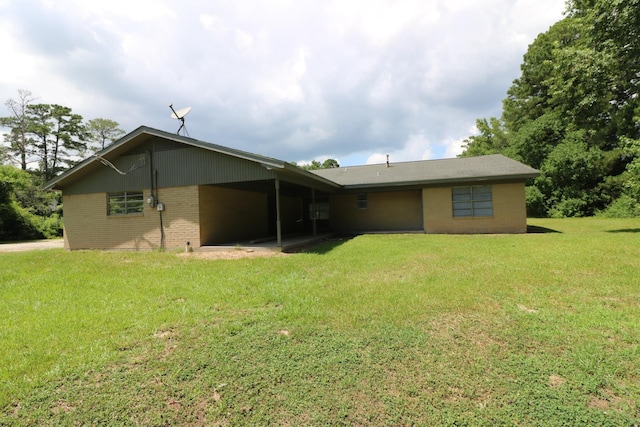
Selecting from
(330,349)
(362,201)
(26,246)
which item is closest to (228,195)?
(362,201)

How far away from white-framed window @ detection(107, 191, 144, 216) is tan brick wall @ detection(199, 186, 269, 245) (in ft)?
9.11

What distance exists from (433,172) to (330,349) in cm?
1367

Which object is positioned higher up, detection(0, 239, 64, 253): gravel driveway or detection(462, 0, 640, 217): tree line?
detection(462, 0, 640, 217): tree line

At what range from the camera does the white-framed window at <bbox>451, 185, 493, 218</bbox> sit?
1391 centimetres

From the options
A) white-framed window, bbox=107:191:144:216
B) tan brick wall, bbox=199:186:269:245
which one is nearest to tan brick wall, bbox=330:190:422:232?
tan brick wall, bbox=199:186:269:245

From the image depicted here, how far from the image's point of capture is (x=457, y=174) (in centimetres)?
1405

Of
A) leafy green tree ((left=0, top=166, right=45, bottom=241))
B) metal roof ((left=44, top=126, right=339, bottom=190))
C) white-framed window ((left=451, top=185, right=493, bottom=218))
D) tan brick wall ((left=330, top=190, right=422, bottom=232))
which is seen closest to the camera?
metal roof ((left=44, top=126, right=339, bottom=190))

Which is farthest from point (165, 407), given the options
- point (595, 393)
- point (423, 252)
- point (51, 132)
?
point (51, 132)

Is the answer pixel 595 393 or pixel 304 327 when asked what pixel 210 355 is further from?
pixel 595 393

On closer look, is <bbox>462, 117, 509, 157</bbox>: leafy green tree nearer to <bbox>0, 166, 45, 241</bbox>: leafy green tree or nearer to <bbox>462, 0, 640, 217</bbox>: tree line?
<bbox>462, 0, 640, 217</bbox>: tree line

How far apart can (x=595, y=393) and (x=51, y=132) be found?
48.1 meters

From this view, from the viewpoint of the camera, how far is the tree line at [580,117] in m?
12.9

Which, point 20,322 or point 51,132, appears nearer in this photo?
point 20,322

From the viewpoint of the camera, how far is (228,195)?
12914 mm
